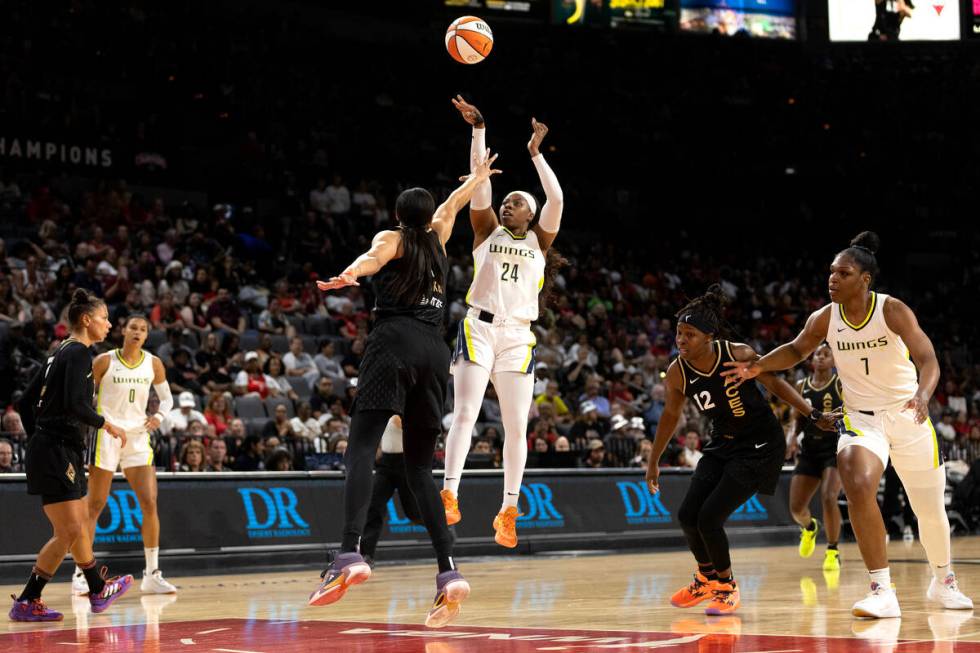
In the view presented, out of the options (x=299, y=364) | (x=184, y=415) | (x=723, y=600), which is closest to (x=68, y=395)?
(x=723, y=600)

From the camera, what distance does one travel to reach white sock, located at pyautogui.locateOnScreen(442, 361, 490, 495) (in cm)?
870

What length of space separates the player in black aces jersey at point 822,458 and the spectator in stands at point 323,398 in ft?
Result: 20.9

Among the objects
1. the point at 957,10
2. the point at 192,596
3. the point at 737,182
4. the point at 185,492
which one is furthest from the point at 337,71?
the point at 192,596

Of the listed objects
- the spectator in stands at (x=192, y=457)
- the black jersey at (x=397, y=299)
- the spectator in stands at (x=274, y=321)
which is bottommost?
the spectator in stands at (x=192, y=457)

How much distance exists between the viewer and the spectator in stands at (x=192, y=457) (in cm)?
1370

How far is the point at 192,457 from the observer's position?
13703 mm

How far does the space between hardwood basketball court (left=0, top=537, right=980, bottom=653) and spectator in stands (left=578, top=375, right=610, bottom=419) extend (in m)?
6.38

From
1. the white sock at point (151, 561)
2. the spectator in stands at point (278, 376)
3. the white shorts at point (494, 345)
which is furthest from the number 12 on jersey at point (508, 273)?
the spectator in stands at point (278, 376)

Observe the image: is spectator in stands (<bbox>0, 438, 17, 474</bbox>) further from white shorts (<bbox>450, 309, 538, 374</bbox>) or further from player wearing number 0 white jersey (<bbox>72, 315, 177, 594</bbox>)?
white shorts (<bbox>450, 309, 538, 374</bbox>)

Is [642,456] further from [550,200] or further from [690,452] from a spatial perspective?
[550,200]

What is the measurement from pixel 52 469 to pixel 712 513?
4458 millimetres

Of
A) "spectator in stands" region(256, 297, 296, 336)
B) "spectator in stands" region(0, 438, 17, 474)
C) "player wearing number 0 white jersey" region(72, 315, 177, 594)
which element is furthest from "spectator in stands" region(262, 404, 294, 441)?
"player wearing number 0 white jersey" region(72, 315, 177, 594)

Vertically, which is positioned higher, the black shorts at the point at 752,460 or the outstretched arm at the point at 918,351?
the outstretched arm at the point at 918,351

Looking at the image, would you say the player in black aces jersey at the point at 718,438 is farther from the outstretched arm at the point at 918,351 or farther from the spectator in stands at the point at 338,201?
the spectator in stands at the point at 338,201
